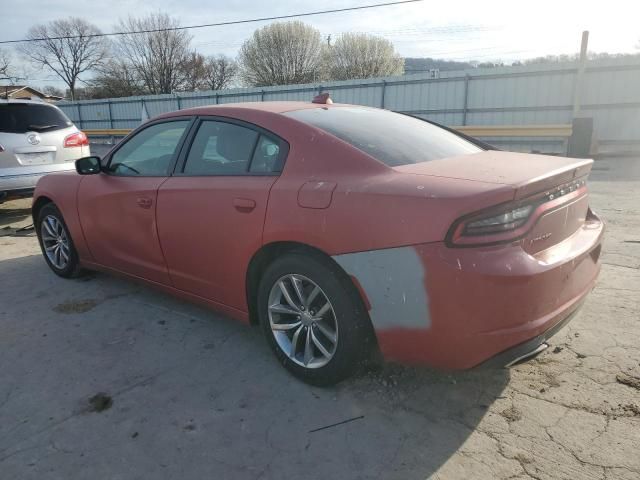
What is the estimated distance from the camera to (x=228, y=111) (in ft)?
10.2

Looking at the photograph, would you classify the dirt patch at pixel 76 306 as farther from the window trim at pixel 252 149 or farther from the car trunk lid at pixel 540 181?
the car trunk lid at pixel 540 181

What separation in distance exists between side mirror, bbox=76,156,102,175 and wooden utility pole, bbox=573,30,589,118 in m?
14.9

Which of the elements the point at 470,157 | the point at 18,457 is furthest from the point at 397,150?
the point at 18,457

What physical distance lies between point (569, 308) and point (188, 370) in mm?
2128

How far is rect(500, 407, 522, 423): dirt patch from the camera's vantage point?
7.75ft

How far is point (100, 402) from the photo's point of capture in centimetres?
259

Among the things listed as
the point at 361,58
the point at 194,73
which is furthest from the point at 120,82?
the point at 361,58

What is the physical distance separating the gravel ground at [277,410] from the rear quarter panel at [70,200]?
2.72 feet

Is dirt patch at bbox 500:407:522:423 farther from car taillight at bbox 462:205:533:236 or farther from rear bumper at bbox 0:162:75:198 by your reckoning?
rear bumper at bbox 0:162:75:198

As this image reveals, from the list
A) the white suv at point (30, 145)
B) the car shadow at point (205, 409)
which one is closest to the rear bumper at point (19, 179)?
the white suv at point (30, 145)

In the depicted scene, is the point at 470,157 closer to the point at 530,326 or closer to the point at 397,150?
the point at 397,150

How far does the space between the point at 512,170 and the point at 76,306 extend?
342cm

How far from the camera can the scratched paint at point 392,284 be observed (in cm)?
213

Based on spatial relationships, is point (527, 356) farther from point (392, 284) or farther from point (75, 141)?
point (75, 141)
